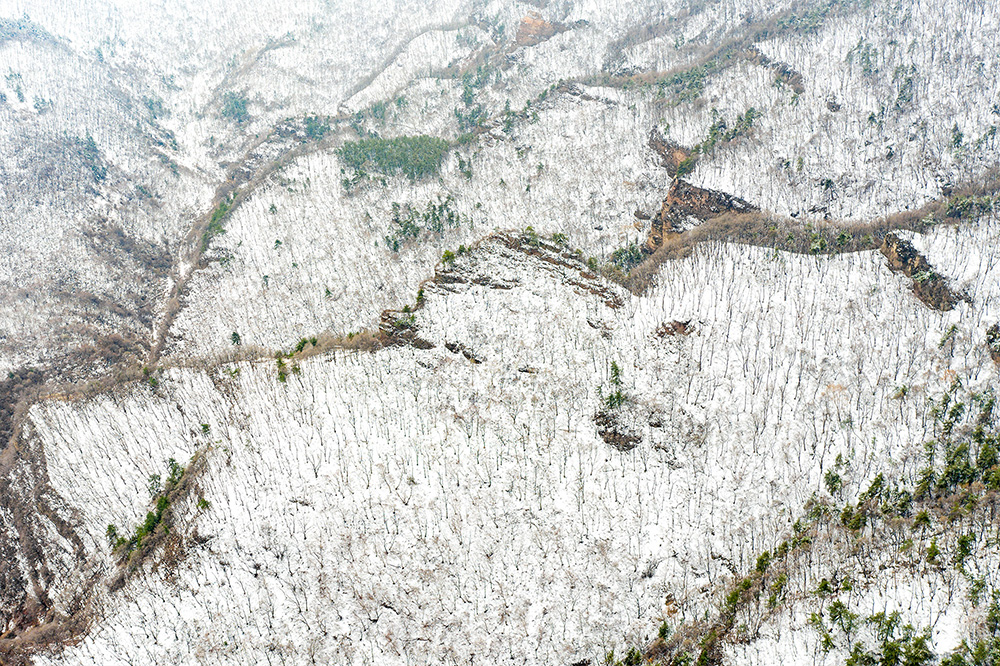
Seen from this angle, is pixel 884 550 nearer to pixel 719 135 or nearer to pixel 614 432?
pixel 614 432

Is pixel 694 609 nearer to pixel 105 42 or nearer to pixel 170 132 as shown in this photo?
pixel 170 132

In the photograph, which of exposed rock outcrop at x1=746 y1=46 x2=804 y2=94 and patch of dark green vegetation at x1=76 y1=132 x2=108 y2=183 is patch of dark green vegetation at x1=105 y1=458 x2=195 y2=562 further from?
exposed rock outcrop at x1=746 y1=46 x2=804 y2=94

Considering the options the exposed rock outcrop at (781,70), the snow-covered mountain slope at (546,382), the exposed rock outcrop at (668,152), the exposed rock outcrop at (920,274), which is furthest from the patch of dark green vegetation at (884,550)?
the exposed rock outcrop at (781,70)

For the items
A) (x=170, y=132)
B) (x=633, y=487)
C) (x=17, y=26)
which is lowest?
(x=633, y=487)

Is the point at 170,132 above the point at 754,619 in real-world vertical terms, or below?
above

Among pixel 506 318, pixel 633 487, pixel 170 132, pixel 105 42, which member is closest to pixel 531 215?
pixel 506 318

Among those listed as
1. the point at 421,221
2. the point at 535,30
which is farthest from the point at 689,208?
the point at 535,30

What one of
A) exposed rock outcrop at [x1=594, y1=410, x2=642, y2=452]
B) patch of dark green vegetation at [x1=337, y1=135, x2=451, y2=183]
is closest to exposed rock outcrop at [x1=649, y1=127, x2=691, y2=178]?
patch of dark green vegetation at [x1=337, y1=135, x2=451, y2=183]

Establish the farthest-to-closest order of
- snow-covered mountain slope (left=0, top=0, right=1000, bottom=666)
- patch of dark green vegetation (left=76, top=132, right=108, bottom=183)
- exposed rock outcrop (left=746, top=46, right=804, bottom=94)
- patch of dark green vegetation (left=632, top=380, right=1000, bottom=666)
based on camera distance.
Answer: patch of dark green vegetation (left=76, top=132, right=108, bottom=183), exposed rock outcrop (left=746, top=46, right=804, bottom=94), snow-covered mountain slope (left=0, top=0, right=1000, bottom=666), patch of dark green vegetation (left=632, top=380, right=1000, bottom=666)

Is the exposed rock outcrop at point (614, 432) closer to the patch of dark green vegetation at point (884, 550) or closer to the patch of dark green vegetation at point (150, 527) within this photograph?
the patch of dark green vegetation at point (884, 550)
